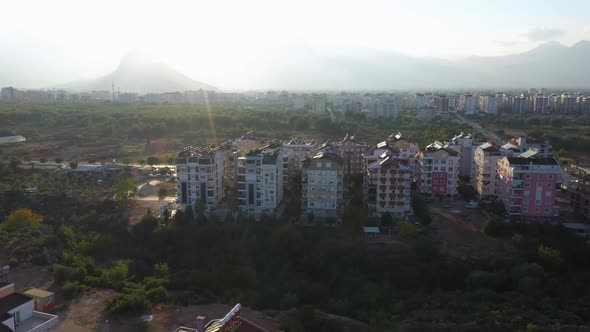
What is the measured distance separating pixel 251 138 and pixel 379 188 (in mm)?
6281

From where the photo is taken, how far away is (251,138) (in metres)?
17.7

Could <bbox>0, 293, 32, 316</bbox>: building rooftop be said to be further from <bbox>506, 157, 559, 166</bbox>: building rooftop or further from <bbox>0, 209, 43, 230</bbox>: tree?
<bbox>506, 157, 559, 166</bbox>: building rooftop

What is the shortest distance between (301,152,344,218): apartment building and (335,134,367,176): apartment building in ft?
13.5

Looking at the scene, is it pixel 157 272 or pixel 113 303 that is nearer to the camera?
pixel 113 303

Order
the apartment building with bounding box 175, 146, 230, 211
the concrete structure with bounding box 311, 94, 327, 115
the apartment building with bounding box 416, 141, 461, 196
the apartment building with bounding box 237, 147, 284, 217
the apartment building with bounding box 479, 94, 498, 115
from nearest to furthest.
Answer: the apartment building with bounding box 237, 147, 284, 217 → the apartment building with bounding box 175, 146, 230, 211 → the apartment building with bounding box 416, 141, 461, 196 → the apartment building with bounding box 479, 94, 498, 115 → the concrete structure with bounding box 311, 94, 327, 115

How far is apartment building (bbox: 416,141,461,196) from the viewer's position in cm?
1459

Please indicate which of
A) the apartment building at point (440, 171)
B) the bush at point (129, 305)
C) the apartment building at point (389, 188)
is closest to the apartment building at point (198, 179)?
the apartment building at point (389, 188)

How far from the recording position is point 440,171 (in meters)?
14.7

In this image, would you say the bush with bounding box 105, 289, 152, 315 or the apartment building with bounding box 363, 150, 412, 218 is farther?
the apartment building with bounding box 363, 150, 412, 218

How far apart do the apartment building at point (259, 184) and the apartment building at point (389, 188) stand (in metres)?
2.52

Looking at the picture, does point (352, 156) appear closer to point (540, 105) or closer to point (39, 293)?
point (39, 293)

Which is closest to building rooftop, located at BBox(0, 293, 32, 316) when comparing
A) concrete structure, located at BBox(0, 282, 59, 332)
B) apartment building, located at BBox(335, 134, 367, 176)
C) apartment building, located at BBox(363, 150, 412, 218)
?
concrete structure, located at BBox(0, 282, 59, 332)

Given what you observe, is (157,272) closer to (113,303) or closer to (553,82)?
(113,303)

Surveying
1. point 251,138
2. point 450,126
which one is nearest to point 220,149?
point 251,138
